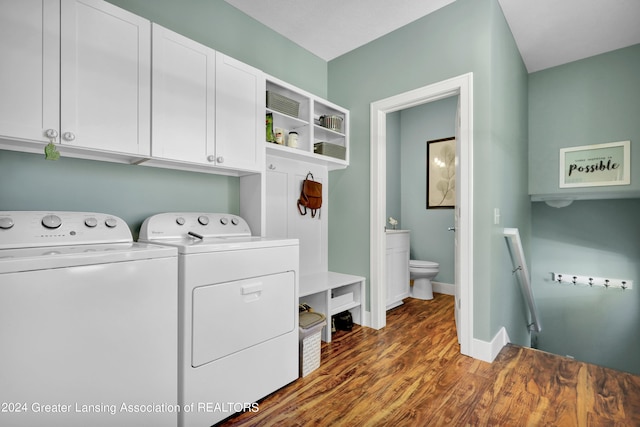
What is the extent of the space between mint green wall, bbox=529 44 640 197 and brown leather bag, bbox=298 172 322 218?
257cm

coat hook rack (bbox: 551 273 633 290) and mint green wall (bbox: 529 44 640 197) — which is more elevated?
mint green wall (bbox: 529 44 640 197)

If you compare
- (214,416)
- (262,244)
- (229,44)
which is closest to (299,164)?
(229,44)

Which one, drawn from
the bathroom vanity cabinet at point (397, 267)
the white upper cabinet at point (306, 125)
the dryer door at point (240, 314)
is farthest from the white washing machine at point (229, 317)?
the bathroom vanity cabinet at point (397, 267)

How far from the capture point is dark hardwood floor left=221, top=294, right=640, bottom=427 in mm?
1547

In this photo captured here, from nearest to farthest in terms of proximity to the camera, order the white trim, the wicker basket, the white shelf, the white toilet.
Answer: the white trim, the wicker basket, the white shelf, the white toilet

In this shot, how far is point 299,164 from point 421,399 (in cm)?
202

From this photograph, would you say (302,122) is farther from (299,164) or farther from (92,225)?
(92,225)

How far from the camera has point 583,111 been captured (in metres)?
3.22

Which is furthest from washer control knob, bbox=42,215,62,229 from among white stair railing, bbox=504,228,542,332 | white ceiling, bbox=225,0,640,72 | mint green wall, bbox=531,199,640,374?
mint green wall, bbox=531,199,640,374

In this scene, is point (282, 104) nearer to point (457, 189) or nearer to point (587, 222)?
point (457, 189)

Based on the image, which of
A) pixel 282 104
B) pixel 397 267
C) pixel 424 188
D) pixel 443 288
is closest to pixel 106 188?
pixel 282 104

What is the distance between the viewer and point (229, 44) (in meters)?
2.34

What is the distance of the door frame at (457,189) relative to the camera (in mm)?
2232

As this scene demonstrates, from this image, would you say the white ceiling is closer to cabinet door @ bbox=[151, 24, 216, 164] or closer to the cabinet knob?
cabinet door @ bbox=[151, 24, 216, 164]
